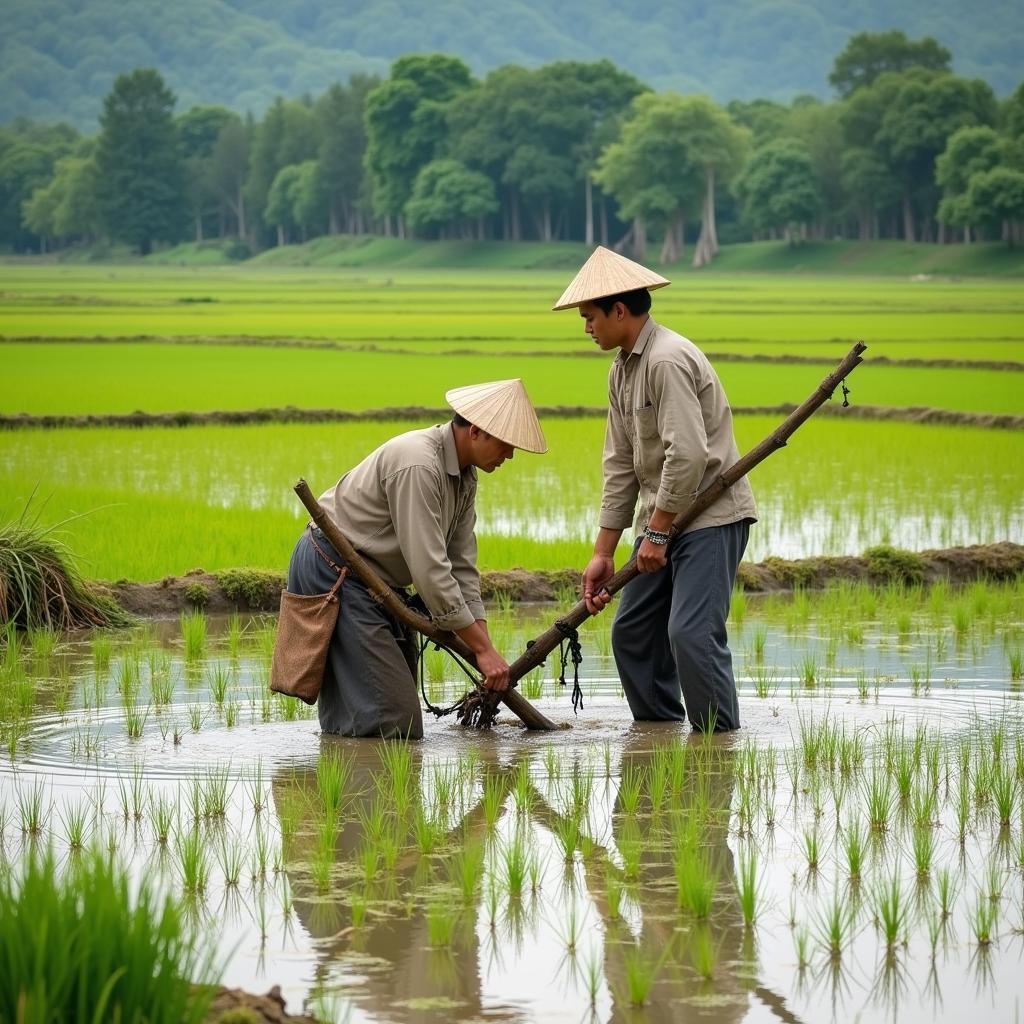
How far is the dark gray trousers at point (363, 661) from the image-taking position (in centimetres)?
502

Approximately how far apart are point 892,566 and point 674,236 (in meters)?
71.1

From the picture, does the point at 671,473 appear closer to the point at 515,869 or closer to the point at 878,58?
the point at 515,869

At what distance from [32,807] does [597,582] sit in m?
1.90

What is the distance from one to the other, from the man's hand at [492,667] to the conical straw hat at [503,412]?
617mm

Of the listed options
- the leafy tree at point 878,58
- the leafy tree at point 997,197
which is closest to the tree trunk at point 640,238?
the leafy tree at point 878,58

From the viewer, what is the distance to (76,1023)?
2.35 m

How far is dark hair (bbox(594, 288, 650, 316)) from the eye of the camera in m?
4.93

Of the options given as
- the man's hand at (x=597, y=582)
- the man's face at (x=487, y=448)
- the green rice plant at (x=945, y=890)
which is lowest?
the green rice plant at (x=945, y=890)

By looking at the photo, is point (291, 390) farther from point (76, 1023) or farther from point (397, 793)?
point (76, 1023)

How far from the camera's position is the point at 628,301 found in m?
4.95

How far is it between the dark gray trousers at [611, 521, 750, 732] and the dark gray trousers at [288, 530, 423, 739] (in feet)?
2.40

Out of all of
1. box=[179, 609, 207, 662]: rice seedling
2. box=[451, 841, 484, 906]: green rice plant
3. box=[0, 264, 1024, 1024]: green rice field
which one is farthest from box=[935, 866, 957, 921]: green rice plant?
box=[179, 609, 207, 662]: rice seedling

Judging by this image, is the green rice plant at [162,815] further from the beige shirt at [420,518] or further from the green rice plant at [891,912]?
the green rice plant at [891,912]

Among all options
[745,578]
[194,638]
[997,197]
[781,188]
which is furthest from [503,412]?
[781,188]
